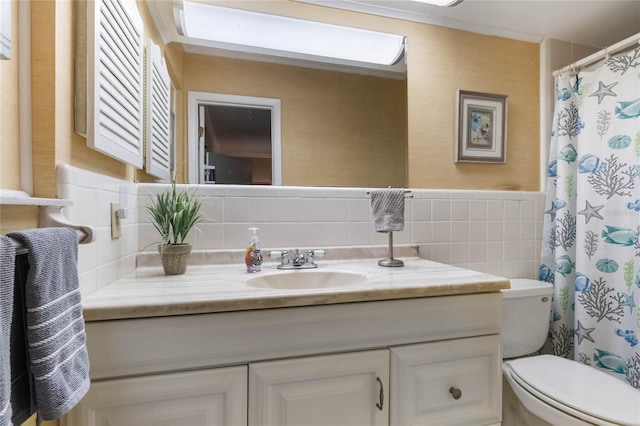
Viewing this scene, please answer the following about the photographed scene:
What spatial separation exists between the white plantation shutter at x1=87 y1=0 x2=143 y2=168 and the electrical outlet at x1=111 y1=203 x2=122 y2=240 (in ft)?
0.48

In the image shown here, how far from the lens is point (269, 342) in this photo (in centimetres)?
81

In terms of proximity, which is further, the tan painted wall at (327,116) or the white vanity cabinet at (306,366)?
the tan painted wall at (327,116)

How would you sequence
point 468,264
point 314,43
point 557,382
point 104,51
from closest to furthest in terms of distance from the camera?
point 104,51 → point 557,382 → point 314,43 → point 468,264

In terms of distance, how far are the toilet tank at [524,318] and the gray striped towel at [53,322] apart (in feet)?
5.02

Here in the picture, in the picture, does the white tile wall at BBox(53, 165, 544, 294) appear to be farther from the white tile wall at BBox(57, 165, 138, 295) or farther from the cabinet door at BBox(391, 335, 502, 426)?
the cabinet door at BBox(391, 335, 502, 426)

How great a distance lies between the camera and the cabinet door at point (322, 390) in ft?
2.63

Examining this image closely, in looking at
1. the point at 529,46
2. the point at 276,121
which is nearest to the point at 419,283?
the point at 276,121

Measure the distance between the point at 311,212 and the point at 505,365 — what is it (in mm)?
1021

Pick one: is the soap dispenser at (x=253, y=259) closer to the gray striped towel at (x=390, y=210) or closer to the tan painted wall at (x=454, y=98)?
the gray striped towel at (x=390, y=210)

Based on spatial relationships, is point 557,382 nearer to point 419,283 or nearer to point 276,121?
point 419,283

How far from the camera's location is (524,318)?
148 centimetres

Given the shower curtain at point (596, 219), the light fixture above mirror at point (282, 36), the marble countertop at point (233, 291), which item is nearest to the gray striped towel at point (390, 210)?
the marble countertop at point (233, 291)

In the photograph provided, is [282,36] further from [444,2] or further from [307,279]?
[307,279]

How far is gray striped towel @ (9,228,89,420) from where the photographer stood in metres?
0.47
